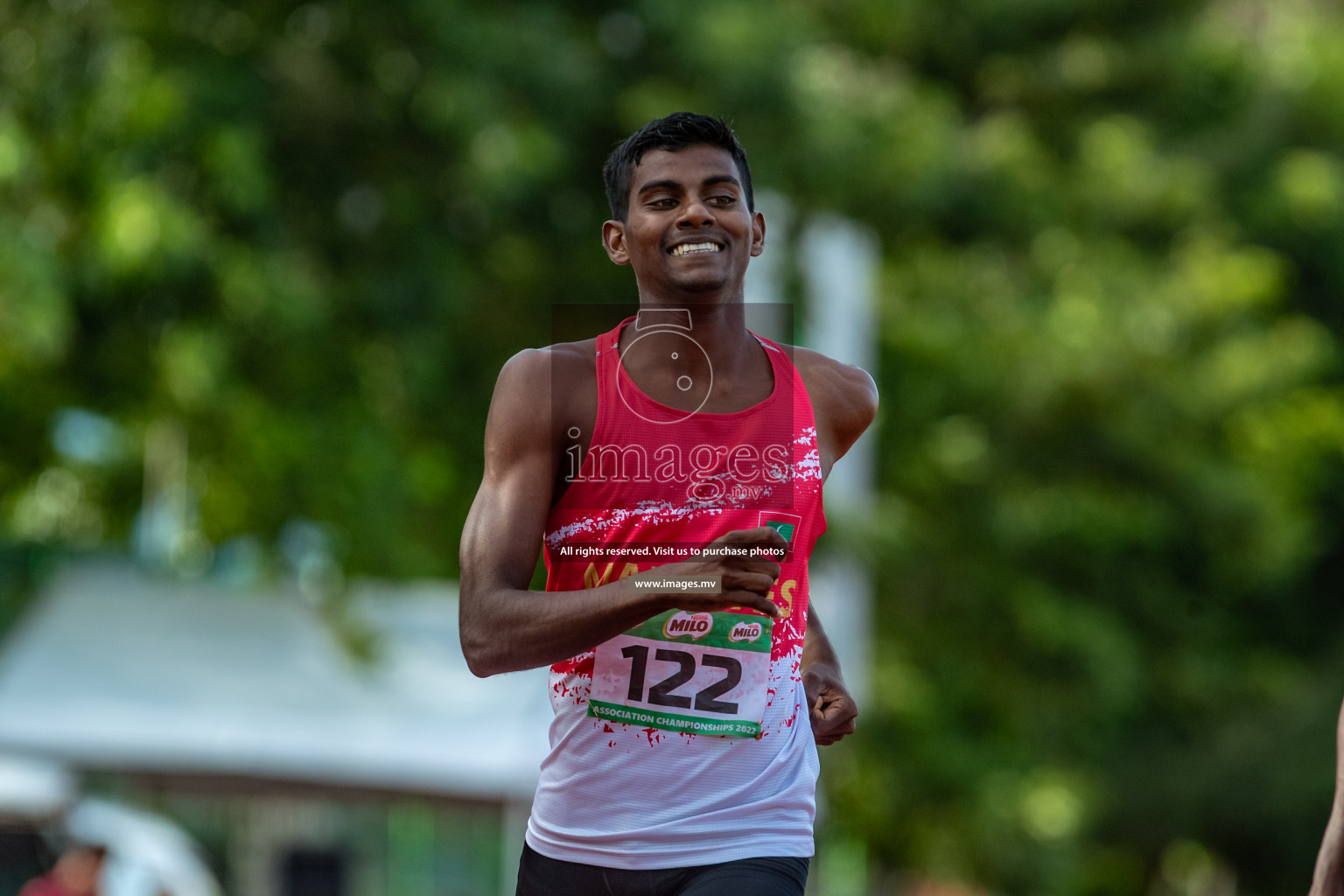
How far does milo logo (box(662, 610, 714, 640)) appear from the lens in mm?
2619

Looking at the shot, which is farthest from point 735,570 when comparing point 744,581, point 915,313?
point 915,313

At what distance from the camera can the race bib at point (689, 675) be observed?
103 inches

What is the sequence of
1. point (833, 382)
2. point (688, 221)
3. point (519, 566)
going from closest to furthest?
point (519, 566), point (688, 221), point (833, 382)

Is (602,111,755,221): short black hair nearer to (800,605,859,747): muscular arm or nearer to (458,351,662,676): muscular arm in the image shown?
(458,351,662,676): muscular arm

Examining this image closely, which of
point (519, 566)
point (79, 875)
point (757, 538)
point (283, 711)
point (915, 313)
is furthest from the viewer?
point (915, 313)

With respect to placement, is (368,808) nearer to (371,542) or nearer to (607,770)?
(371,542)

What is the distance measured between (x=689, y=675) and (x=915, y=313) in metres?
10.3

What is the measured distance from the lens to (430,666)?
9891 millimetres

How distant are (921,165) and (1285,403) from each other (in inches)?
238

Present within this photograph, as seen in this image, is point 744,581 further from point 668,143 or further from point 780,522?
point 668,143

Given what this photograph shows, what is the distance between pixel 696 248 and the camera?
262 cm

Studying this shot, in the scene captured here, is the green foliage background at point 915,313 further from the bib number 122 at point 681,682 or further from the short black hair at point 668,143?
the bib number 122 at point 681,682

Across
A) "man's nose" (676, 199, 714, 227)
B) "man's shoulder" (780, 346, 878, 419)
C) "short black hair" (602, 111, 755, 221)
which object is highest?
"short black hair" (602, 111, 755, 221)

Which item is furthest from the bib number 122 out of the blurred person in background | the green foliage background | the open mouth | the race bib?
the blurred person in background
